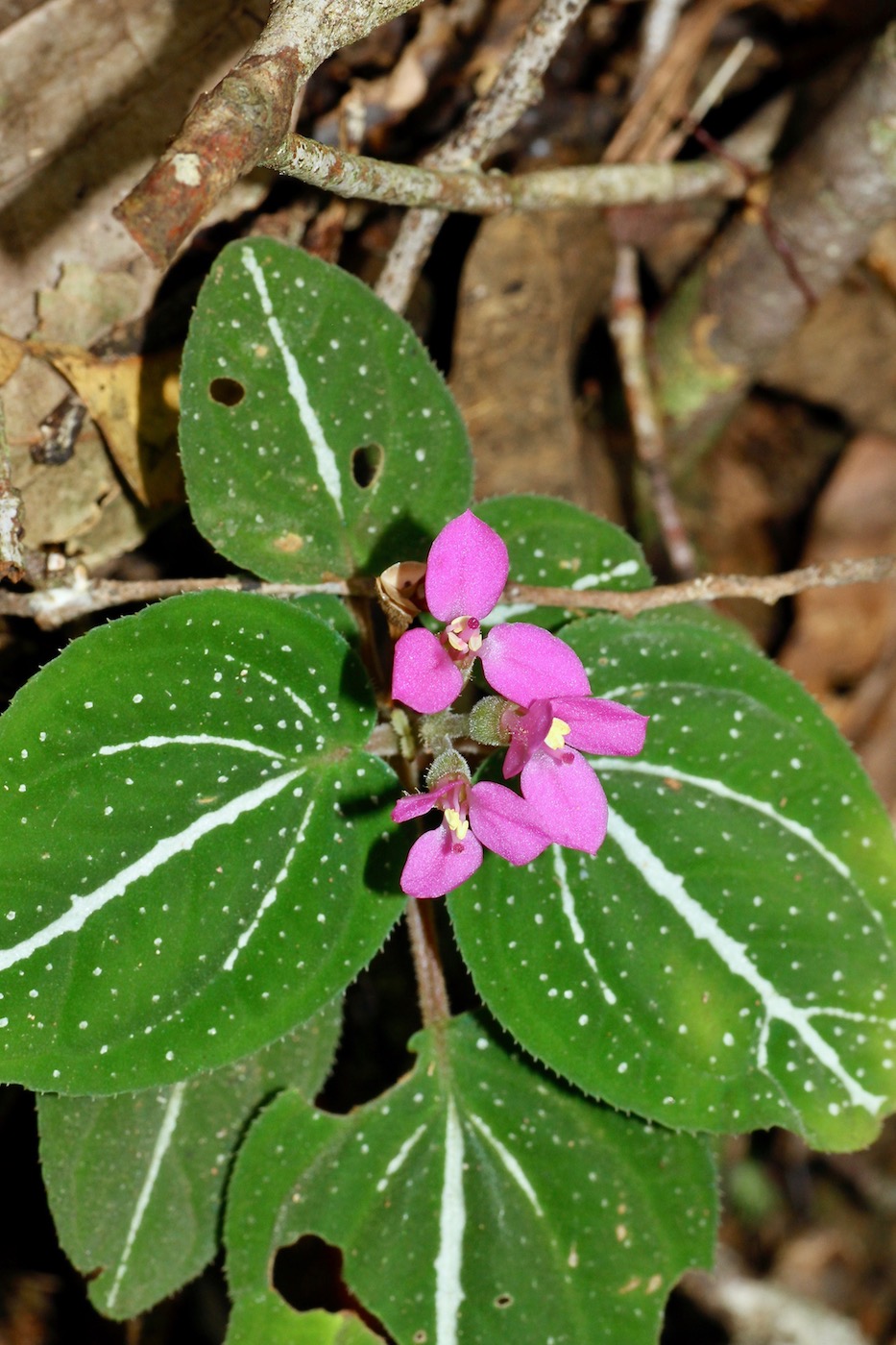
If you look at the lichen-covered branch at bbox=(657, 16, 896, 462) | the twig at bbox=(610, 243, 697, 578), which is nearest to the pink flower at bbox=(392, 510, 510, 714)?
the twig at bbox=(610, 243, 697, 578)

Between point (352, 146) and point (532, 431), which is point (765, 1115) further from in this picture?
point (352, 146)

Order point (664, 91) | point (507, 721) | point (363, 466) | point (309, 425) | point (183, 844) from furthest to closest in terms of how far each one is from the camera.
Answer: point (664, 91), point (363, 466), point (309, 425), point (183, 844), point (507, 721)

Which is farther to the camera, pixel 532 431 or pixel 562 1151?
pixel 532 431

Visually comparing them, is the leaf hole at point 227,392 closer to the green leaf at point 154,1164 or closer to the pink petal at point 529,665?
the pink petal at point 529,665

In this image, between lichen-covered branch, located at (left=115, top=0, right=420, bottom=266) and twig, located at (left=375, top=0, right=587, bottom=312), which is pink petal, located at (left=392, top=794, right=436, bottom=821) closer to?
lichen-covered branch, located at (left=115, top=0, right=420, bottom=266)

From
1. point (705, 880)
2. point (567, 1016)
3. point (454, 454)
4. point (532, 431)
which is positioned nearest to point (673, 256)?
point (532, 431)

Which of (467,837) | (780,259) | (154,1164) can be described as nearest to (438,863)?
(467,837)

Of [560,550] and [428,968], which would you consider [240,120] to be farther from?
[428,968]
